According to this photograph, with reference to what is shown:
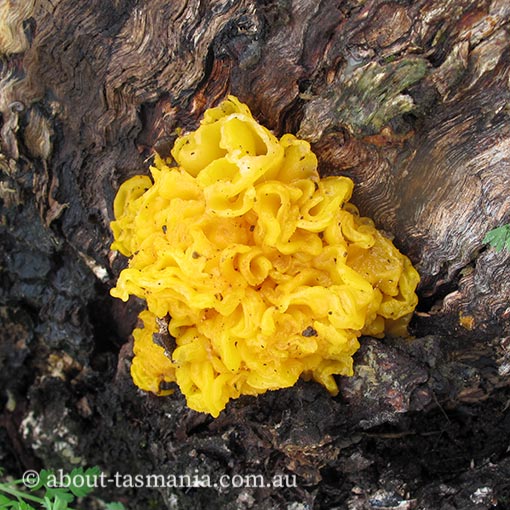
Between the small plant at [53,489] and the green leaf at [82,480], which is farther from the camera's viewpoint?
the green leaf at [82,480]

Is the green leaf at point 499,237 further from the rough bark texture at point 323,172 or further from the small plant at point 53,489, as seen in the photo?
the small plant at point 53,489

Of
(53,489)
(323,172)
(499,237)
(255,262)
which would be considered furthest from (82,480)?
(499,237)

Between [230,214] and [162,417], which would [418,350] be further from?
[162,417]

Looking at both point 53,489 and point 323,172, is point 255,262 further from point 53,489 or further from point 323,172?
point 53,489

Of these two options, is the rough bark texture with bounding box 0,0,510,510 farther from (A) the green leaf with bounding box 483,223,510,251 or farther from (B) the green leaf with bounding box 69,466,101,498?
(B) the green leaf with bounding box 69,466,101,498

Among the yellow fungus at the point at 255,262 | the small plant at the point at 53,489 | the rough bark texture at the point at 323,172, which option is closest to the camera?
the rough bark texture at the point at 323,172

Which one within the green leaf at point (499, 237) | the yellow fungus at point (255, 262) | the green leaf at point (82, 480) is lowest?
the green leaf at point (82, 480)

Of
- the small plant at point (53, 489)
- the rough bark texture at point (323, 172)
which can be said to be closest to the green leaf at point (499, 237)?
the rough bark texture at point (323, 172)
